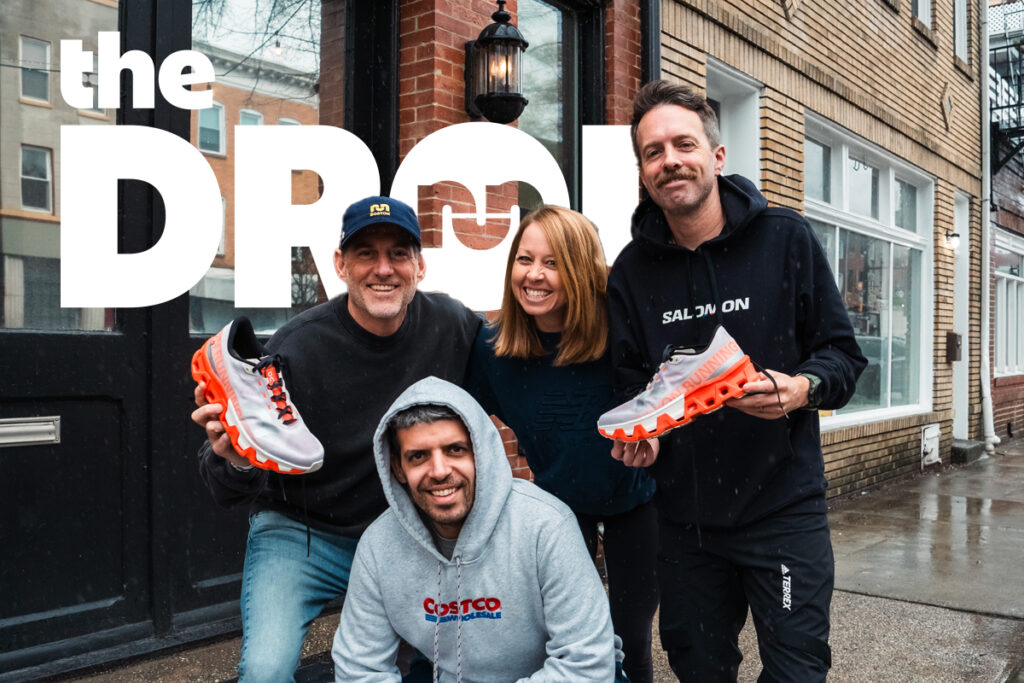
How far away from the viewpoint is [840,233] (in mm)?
9195

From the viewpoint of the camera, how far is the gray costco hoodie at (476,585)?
2479 mm

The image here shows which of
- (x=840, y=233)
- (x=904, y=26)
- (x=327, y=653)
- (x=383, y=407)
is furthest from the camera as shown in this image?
(x=904, y=26)

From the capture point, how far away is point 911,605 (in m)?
5.23

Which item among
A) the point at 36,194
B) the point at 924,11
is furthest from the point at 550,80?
the point at 924,11

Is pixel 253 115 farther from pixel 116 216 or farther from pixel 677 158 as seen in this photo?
pixel 677 158

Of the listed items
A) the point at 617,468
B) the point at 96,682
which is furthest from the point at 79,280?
the point at 617,468

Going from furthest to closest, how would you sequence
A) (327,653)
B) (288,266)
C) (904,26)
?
1. (904,26)
2. (288,266)
3. (327,653)

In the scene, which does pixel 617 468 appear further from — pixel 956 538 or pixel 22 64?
pixel 956 538

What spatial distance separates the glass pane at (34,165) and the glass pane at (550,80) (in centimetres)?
266

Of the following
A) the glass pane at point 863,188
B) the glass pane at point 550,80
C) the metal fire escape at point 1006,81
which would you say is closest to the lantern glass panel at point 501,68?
the glass pane at point 550,80

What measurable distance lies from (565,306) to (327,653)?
231cm

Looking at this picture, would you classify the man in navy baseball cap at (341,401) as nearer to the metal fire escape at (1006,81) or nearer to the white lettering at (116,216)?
the white lettering at (116,216)

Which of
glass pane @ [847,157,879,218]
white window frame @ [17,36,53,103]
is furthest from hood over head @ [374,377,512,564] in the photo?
glass pane @ [847,157,879,218]

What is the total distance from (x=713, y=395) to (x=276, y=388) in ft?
3.85
